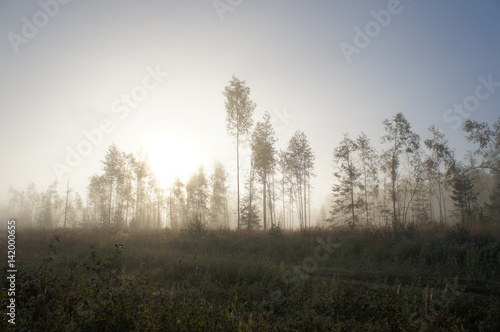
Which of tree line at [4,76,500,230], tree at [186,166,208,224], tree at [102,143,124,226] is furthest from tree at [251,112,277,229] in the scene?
tree at [102,143,124,226]

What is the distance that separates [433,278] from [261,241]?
9784mm

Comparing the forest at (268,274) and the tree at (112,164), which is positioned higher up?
the tree at (112,164)

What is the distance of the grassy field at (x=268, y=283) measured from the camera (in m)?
4.26

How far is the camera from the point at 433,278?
9172mm

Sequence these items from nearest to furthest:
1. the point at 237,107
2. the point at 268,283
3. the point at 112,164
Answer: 1. the point at 268,283
2. the point at 237,107
3. the point at 112,164

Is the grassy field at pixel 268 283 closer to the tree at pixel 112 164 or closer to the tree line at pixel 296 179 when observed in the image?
the tree line at pixel 296 179

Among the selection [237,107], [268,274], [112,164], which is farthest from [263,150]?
[112,164]

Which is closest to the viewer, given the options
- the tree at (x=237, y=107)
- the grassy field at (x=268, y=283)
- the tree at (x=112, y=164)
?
the grassy field at (x=268, y=283)

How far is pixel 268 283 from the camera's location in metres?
8.77

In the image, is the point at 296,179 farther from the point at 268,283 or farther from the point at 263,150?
the point at 268,283

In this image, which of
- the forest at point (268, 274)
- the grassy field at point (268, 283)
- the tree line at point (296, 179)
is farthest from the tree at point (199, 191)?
the grassy field at point (268, 283)

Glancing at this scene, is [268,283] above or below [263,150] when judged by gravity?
below

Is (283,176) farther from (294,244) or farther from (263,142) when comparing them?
(294,244)

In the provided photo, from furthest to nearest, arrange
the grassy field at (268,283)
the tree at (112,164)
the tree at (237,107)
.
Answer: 1. the tree at (112,164)
2. the tree at (237,107)
3. the grassy field at (268,283)
